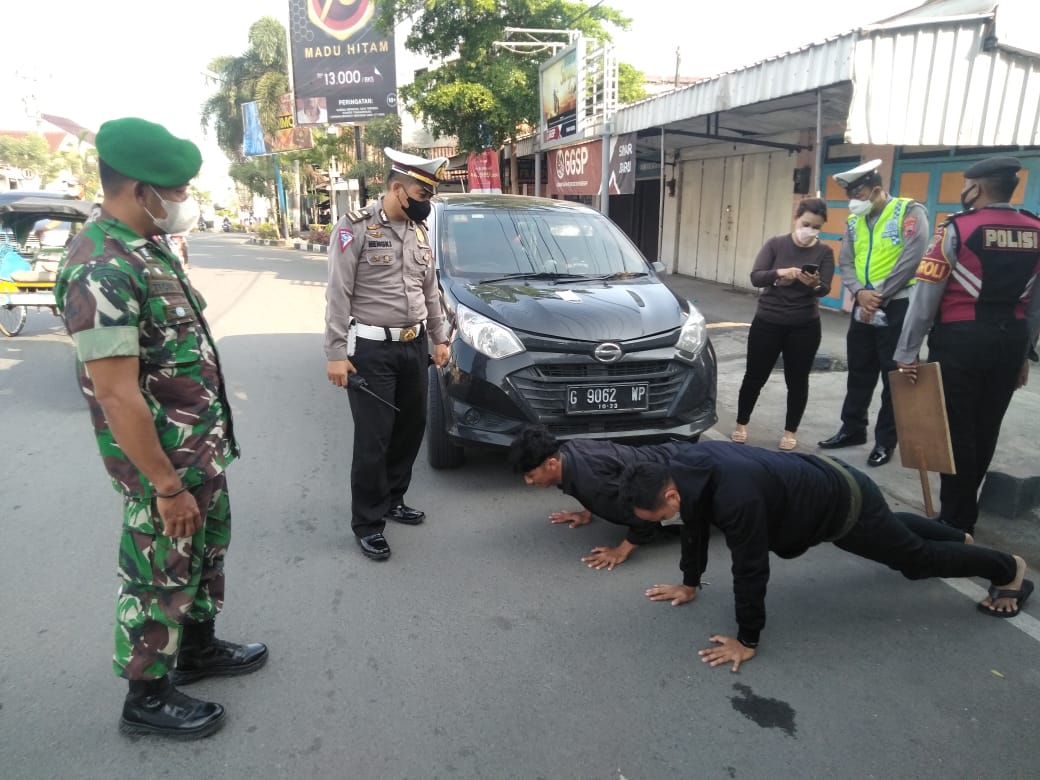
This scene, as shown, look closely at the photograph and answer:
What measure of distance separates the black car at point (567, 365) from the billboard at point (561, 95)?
932cm

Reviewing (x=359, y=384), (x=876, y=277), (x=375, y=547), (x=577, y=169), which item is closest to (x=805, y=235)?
(x=876, y=277)

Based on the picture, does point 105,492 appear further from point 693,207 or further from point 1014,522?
point 693,207

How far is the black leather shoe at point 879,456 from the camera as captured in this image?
453cm

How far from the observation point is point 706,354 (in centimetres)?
418

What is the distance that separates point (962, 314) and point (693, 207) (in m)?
11.9

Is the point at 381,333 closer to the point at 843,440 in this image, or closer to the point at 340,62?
the point at 843,440

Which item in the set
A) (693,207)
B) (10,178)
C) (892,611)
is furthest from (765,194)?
(10,178)

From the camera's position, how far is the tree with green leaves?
1544 centimetres

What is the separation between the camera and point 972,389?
3.29 metres

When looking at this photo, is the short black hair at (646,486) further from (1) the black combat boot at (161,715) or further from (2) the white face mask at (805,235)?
(2) the white face mask at (805,235)

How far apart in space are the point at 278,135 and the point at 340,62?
8856 millimetres

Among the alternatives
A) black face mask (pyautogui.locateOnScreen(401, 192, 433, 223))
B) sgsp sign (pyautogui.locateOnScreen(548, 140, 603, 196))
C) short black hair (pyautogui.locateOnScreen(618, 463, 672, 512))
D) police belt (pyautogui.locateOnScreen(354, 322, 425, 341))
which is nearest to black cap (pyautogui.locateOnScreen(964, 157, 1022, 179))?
short black hair (pyautogui.locateOnScreen(618, 463, 672, 512))

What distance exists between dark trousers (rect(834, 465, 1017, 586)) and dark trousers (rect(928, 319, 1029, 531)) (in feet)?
1.96

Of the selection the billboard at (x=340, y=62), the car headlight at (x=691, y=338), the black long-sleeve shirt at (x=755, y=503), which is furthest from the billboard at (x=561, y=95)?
the black long-sleeve shirt at (x=755, y=503)
